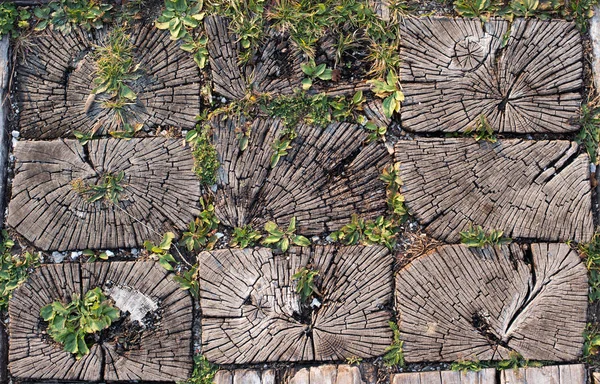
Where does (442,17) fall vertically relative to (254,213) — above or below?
above

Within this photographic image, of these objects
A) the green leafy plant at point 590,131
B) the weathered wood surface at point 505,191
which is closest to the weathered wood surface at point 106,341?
the weathered wood surface at point 505,191

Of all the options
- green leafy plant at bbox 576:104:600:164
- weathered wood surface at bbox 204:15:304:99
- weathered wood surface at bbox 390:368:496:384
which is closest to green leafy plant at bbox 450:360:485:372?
weathered wood surface at bbox 390:368:496:384

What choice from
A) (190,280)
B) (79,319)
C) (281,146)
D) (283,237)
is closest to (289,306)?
(283,237)

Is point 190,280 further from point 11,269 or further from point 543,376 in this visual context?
point 543,376

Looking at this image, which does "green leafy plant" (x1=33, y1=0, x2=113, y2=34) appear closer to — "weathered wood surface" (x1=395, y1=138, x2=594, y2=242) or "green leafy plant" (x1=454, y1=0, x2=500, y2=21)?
"weathered wood surface" (x1=395, y1=138, x2=594, y2=242)

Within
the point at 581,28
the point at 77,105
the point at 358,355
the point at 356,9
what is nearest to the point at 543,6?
the point at 581,28

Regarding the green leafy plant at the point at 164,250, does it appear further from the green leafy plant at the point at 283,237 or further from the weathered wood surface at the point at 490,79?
the weathered wood surface at the point at 490,79

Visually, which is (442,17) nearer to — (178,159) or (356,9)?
(356,9)
